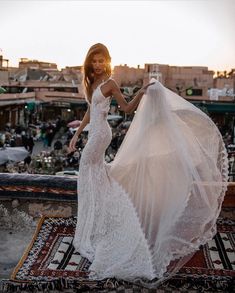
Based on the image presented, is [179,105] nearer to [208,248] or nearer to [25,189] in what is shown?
A: [208,248]

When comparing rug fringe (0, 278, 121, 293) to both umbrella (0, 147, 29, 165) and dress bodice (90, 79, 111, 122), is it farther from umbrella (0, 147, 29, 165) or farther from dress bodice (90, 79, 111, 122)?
umbrella (0, 147, 29, 165)

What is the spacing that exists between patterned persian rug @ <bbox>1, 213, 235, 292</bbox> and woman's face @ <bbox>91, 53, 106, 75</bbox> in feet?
4.48

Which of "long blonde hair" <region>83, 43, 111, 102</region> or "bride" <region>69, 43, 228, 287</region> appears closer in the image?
"bride" <region>69, 43, 228, 287</region>

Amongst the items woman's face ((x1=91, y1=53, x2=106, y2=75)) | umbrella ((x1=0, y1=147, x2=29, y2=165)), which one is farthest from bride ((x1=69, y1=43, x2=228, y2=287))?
umbrella ((x1=0, y1=147, x2=29, y2=165))

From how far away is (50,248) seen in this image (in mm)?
3377

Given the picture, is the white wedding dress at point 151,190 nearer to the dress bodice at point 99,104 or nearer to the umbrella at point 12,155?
the dress bodice at point 99,104

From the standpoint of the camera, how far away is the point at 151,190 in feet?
9.99

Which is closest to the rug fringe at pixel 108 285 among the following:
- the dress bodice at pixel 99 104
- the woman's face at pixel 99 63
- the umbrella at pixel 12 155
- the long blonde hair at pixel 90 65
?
the dress bodice at pixel 99 104

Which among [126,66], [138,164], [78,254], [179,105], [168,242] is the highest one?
[126,66]

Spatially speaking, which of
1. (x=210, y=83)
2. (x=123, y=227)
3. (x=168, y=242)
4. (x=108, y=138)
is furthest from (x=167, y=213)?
(x=210, y=83)

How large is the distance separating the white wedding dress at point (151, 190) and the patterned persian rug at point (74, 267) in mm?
90

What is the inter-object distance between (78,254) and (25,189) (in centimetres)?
119

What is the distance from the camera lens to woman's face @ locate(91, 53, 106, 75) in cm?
317

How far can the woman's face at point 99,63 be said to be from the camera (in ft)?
10.4
